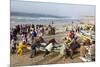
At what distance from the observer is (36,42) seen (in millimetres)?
1948

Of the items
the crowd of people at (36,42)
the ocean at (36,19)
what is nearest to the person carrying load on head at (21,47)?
the crowd of people at (36,42)

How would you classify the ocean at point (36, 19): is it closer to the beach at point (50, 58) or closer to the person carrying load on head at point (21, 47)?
the beach at point (50, 58)

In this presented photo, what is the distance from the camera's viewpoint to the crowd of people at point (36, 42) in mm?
1870

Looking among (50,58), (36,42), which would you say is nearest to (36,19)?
(36,42)

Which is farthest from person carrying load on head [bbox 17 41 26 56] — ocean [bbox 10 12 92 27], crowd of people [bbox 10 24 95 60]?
ocean [bbox 10 12 92 27]

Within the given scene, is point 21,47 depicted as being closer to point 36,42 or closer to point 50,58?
point 36,42

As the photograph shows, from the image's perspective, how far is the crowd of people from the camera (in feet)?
6.14

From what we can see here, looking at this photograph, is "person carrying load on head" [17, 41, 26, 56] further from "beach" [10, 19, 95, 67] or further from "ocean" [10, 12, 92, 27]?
"ocean" [10, 12, 92, 27]

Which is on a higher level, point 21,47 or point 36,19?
point 36,19

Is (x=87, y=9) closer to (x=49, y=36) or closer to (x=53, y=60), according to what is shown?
(x=49, y=36)

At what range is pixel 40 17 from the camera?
6.44ft

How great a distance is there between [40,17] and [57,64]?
0.55 metres

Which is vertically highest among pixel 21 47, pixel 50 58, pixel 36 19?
pixel 36 19

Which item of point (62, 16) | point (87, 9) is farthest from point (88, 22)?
point (62, 16)
